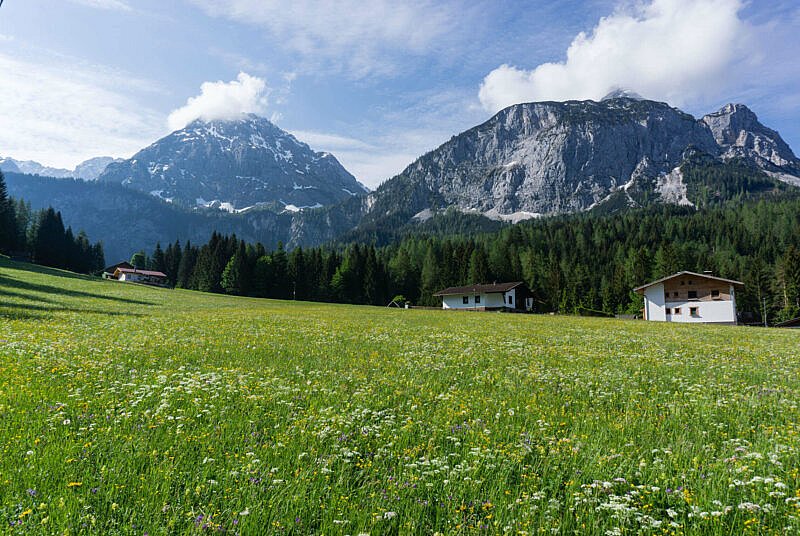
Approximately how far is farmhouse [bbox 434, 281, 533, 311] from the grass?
81779mm

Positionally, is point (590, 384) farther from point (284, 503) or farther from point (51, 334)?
point (51, 334)

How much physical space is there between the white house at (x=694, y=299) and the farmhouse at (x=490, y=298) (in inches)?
1150

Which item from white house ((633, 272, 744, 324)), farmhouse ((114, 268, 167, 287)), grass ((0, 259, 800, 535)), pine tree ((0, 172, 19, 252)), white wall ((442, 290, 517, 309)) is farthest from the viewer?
farmhouse ((114, 268, 167, 287))

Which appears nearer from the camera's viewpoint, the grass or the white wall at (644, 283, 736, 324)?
the grass

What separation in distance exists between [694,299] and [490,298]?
127 ft

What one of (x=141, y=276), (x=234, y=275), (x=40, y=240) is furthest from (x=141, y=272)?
(x=234, y=275)

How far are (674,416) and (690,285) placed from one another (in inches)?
2942

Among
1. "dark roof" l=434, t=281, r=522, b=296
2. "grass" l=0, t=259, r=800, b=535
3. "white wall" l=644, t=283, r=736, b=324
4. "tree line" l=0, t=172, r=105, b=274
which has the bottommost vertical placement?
"grass" l=0, t=259, r=800, b=535

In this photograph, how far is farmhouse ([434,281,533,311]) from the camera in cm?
9331

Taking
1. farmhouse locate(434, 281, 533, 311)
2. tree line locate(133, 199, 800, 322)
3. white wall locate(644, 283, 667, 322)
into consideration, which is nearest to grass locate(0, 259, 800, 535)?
white wall locate(644, 283, 667, 322)

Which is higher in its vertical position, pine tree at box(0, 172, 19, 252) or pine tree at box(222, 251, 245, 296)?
pine tree at box(0, 172, 19, 252)

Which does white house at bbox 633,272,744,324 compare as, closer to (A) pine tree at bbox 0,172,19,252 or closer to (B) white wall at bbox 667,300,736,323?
(B) white wall at bbox 667,300,736,323

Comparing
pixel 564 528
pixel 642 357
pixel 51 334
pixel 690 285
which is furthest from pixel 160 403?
pixel 690 285

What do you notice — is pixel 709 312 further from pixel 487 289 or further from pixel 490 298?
pixel 487 289
